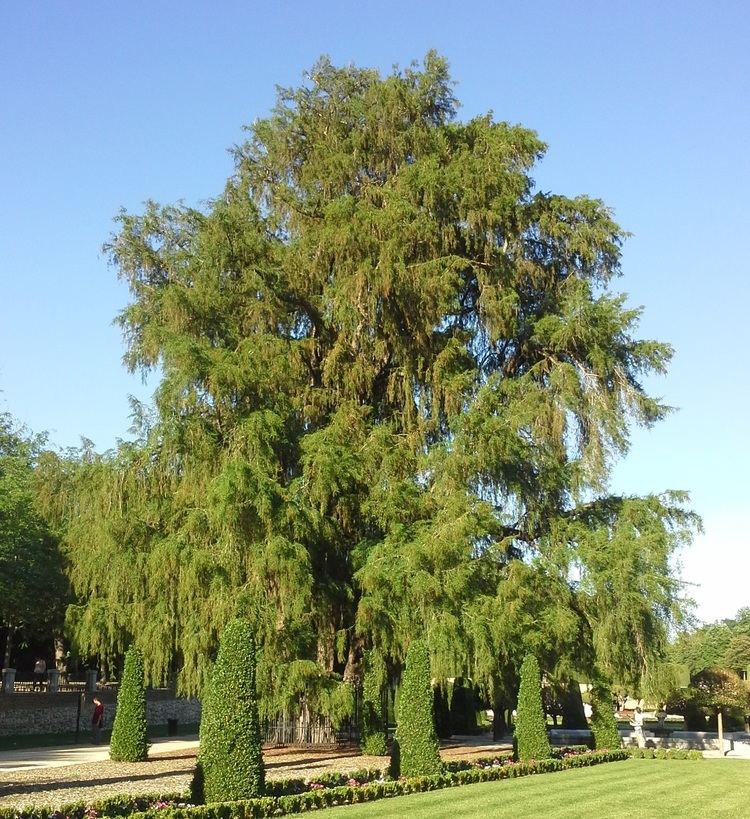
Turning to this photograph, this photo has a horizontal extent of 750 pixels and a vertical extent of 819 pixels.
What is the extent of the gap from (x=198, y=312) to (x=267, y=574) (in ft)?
23.3

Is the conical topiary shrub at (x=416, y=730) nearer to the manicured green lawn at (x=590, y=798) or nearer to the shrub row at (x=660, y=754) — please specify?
the manicured green lawn at (x=590, y=798)

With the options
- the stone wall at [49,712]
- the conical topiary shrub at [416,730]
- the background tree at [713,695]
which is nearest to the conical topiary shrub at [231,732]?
the conical topiary shrub at [416,730]

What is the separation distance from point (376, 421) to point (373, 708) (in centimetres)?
760

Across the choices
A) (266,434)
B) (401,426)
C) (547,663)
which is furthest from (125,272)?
(547,663)

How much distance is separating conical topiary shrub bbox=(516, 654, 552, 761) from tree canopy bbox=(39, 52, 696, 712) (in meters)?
0.88

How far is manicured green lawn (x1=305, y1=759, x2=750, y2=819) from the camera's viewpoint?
45.3 feet

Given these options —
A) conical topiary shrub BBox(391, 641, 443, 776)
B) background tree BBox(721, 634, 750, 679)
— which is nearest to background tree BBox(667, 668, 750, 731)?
background tree BBox(721, 634, 750, 679)

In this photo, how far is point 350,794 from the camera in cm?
1528

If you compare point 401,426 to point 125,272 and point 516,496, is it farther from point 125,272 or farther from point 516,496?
point 125,272

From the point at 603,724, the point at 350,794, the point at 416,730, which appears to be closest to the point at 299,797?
the point at 350,794

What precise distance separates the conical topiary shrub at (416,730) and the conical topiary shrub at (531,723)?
3970 mm

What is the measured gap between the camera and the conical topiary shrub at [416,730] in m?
17.7

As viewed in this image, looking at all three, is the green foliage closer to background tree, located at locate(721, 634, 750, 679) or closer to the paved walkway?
the paved walkway

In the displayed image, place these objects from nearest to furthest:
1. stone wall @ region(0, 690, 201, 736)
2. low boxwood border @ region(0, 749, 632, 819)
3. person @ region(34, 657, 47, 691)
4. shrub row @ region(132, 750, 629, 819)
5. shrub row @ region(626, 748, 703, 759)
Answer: low boxwood border @ region(0, 749, 632, 819) < shrub row @ region(132, 750, 629, 819) < shrub row @ region(626, 748, 703, 759) < stone wall @ region(0, 690, 201, 736) < person @ region(34, 657, 47, 691)
